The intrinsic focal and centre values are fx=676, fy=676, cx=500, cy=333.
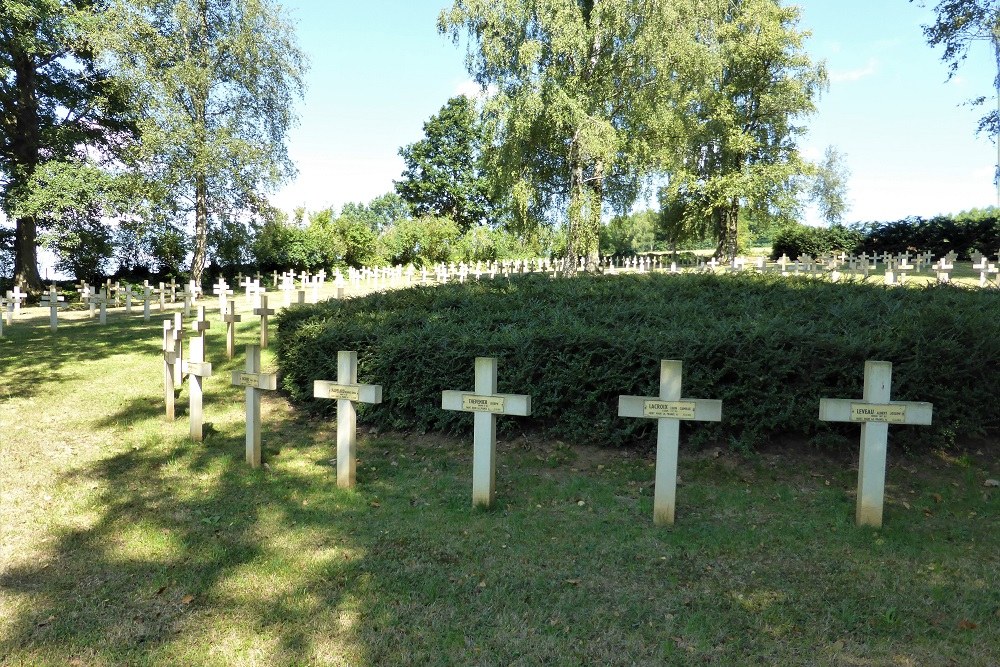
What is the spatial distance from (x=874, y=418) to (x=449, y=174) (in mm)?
53793

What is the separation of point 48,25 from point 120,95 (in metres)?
2.87

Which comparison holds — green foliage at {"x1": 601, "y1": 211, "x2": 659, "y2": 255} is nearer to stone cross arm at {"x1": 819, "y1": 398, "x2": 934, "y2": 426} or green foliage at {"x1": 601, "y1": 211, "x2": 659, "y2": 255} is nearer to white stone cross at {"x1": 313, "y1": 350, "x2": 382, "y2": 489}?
white stone cross at {"x1": 313, "y1": 350, "x2": 382, "y2": 489}

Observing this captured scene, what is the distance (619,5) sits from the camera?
19.6 meters

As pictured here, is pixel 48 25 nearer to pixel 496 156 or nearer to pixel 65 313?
pixel 65 313

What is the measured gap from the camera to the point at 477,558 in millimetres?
4039

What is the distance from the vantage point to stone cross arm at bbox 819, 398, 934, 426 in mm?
4320

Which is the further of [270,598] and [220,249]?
[220,249]

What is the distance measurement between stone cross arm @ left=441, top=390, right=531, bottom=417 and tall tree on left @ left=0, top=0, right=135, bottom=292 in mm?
23236

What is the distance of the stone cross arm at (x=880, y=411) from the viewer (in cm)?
432

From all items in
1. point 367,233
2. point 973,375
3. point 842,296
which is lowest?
point 973,375

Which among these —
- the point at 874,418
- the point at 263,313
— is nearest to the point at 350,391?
the point at 874,418

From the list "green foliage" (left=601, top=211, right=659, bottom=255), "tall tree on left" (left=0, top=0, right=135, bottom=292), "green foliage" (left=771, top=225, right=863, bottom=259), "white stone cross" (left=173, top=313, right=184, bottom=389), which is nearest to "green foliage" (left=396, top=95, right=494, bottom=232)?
"green foliage" (left=601, top=211, right=659, bottom=255)

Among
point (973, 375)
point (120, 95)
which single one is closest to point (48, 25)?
point (120, 95)

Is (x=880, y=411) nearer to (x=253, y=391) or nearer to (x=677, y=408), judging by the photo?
(x=677, y=408)
